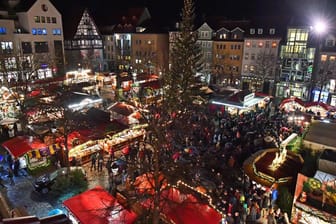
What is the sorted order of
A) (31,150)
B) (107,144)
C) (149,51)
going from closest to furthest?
(31,150) → (107,144) → (149,51)

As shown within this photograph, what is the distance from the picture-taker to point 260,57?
38438 millimetres

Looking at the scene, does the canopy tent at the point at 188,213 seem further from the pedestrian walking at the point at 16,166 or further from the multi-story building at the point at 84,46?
the multi-story building at the point at 84,46

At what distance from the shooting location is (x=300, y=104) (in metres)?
24.5

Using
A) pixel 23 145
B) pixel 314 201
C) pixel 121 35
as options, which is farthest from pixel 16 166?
pixel 121 35

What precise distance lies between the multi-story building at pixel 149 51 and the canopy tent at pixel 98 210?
37020 millimetres

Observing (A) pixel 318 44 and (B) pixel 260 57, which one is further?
(B) pixel 260 57

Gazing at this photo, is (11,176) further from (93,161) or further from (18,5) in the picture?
(18,5)

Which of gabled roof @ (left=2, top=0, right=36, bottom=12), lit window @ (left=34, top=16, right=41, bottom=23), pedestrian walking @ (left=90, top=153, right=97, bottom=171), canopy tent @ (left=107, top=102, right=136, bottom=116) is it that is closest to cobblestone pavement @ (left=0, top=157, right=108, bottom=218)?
pedestrian walking @ (left=90, top=153, right=97, bottom=171)

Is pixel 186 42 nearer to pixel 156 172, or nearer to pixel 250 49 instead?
pixel 250 49

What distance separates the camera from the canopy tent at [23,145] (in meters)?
16.0

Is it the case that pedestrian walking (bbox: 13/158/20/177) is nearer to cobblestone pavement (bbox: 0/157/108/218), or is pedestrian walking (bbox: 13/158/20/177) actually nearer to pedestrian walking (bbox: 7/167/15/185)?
cobblestone pavement (bbox: 0/157/108/218)

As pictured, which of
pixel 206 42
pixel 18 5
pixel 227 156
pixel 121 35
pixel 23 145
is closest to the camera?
pixel 23 145

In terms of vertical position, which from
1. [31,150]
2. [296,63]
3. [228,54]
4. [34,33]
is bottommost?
[31,150]

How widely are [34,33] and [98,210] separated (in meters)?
37.6
